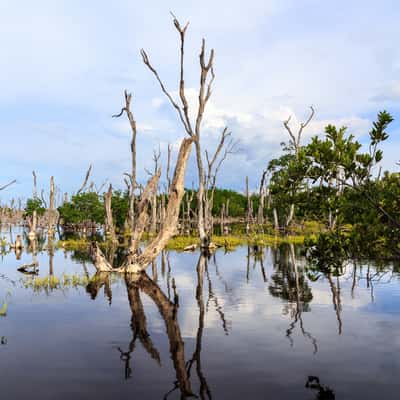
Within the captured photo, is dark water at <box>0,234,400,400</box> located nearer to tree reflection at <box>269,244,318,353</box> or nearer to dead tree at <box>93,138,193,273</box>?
tree reflection at <box>269,244,318,353</box>

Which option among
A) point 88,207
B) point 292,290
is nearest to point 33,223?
point 88,207

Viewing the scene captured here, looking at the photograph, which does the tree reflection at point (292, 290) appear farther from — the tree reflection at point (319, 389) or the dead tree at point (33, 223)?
the dead tree at point (33, 223)

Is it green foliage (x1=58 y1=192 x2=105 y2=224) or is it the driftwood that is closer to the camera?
the driftwood

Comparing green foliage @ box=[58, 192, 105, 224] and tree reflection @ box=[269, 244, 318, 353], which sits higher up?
green foliage @ box=[58, 192, 105, 224]

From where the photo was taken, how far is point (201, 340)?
8.69 m

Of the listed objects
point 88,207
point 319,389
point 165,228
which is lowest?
point 319,389

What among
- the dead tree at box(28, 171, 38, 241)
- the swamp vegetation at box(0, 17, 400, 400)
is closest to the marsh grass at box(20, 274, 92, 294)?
the swamp vegetation at box(0, 17, 400, 400)

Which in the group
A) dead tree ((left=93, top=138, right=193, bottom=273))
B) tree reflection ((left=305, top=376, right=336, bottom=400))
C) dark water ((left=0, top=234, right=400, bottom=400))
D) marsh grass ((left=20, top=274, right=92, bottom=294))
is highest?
dead tree ((left=93, top=138, right=193, bottom=273))

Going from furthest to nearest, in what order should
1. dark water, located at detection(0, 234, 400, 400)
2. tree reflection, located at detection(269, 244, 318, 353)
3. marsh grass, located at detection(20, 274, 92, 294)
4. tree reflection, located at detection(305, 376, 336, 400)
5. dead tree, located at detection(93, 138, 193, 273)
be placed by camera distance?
dead tree, located at detection(93, 138, 193, 273)
marsh grass, located at detection(20, 274, 92, 294)
tree reflection, located at detection(269, 244, 318, 353)
dark water, located at detection(0, 234, 400, 400)
tree reflection, located at detection(305, 376, 336, 400)

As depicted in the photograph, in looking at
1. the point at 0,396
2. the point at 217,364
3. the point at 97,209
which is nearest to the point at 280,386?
the point at 217,364

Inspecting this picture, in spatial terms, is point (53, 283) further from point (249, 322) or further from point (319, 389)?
point (319, 389)

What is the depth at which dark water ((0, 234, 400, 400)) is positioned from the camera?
20.9 ft

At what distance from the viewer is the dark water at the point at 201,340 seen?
6.36m

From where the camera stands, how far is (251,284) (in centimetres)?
1585
